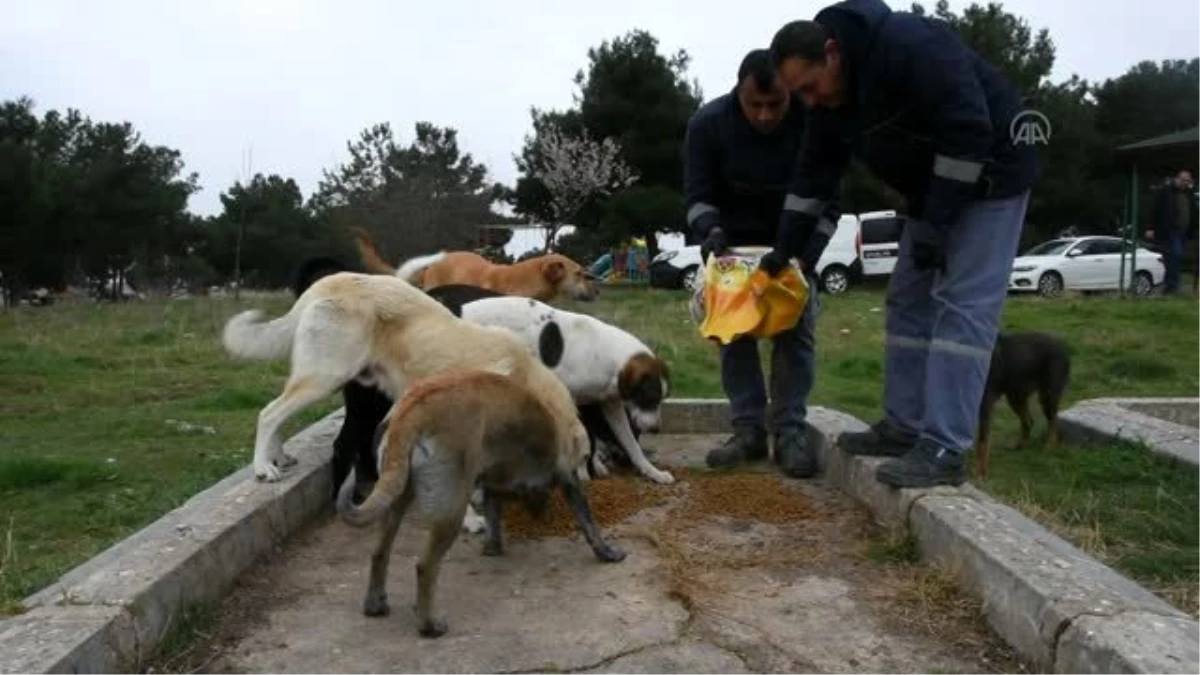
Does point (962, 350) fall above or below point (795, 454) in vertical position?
above

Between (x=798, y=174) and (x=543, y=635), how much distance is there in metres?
2.53

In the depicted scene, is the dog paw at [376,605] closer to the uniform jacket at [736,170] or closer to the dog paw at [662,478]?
the dog paw at [662,478]

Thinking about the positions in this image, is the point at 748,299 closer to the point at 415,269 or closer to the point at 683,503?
the point at 683,503

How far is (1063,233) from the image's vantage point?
1606 inches

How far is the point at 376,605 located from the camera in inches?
133

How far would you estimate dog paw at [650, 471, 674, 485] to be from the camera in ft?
17.2

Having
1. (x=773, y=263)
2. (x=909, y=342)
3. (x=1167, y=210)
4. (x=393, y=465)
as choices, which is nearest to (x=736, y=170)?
(x=773, y=263)

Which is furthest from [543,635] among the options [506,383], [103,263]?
[103,263]

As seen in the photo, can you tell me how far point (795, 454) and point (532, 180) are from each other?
35.4m

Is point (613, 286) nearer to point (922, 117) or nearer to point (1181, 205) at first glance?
point (1181, 205)

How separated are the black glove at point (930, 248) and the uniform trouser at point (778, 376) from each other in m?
1.22

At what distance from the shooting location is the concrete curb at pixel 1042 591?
2.55 meters

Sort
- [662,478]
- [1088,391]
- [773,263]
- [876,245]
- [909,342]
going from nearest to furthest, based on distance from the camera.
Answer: [909,342] < [773,263] < [662,478] < [1088,391] < [876,245]

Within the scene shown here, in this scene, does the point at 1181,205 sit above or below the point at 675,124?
below
